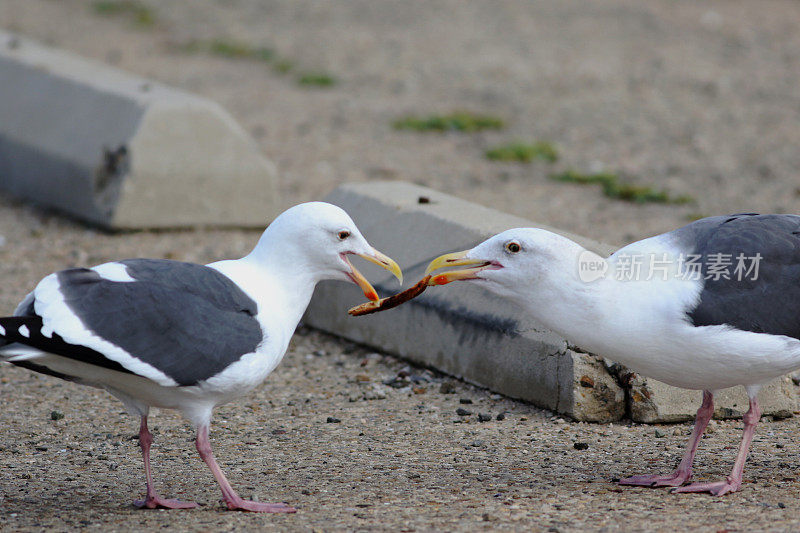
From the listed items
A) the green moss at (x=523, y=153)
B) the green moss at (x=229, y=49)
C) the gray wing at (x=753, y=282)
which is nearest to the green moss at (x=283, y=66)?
the green moss at (x=229, y=49)

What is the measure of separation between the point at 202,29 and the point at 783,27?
829 centimetres

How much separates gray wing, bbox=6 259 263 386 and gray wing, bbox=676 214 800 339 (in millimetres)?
1803

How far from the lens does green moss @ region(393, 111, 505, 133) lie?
1180cm

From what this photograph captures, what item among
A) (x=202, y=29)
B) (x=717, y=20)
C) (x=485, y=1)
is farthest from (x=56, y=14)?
(x=717, y=20)

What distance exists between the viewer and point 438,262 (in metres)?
4.55

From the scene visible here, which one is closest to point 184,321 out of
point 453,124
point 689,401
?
point 689,401

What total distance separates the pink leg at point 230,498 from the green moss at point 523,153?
6.90 metres

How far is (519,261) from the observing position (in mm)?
4363

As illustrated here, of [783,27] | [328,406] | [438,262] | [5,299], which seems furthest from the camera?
[783,27]

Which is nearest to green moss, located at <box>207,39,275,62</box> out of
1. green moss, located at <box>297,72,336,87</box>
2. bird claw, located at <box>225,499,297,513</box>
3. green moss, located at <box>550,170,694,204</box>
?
green moss, located at <box>297,72,336,87</box>

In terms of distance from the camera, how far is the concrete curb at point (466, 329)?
17.6ft

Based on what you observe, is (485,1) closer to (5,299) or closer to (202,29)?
(202,29)

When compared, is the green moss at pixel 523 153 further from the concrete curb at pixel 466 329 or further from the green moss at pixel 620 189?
the concrete curb at pixel 466 329

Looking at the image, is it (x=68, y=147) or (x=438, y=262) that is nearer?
A: (x=438, y=262)
